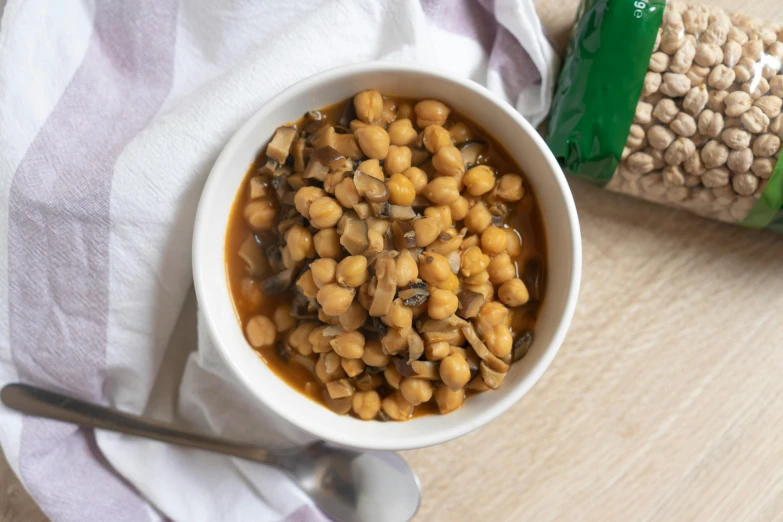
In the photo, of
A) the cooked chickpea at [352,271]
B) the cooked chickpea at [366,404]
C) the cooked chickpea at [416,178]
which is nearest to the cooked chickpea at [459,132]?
the cooked chickpea at [416,178]

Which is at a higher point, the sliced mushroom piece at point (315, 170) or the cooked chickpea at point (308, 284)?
the sliced mushroom piece at point (315, 170)

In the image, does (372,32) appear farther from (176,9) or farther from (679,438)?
(679,438)

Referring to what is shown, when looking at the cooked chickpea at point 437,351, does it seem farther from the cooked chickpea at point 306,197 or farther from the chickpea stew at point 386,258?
the cooked chickpea at point 306,197

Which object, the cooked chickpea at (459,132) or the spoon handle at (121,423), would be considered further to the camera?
the spoon handle at (121,423)

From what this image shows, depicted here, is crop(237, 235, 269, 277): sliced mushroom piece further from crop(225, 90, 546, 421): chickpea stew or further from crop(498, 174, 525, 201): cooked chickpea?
crop(498, 174, 525, 201): cooked chickpea

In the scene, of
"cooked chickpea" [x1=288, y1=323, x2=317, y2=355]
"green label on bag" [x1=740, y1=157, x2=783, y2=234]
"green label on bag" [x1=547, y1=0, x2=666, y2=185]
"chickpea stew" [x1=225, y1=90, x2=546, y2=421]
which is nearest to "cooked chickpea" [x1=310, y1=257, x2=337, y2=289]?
"chickpea stew" [x1=225, y1=90, x2=546, y2=421]

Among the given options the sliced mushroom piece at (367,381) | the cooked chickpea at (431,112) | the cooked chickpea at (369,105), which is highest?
the cooked chickpea at (369,105)

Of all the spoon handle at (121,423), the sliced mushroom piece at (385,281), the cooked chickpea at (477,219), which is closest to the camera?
the sliced mushroom piece at (385,281)

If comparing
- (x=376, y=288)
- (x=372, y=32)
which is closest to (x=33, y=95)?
(x=372, y=32)

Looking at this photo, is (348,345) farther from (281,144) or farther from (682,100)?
(682,100)
